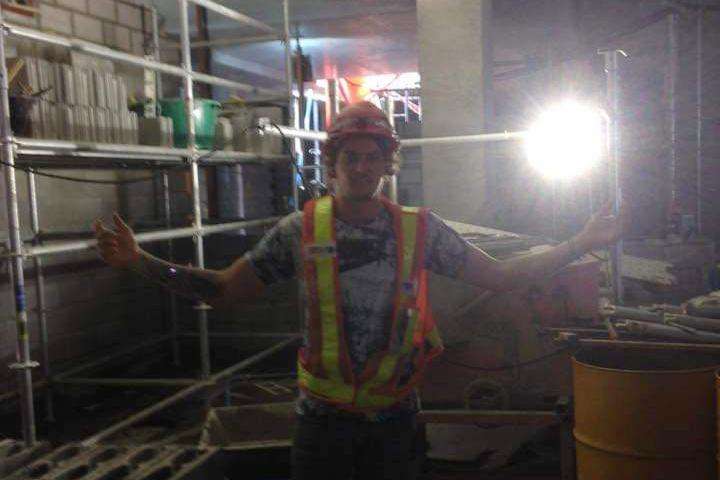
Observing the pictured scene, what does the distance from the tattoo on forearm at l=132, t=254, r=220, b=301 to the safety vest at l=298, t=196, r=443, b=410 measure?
1.20 ft

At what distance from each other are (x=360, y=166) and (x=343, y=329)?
52 cm

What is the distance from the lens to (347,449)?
223 centimetres

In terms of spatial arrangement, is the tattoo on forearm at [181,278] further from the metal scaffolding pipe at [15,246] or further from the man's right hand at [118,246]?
the metal scaffolding pipe at [15,246]

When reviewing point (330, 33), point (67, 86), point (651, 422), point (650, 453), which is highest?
point (330, 33)

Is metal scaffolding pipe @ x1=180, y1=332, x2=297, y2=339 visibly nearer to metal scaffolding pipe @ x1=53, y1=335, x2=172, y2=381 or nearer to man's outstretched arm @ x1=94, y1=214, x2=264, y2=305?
metal scaffolding pipe @ x1=53, y1=335, x2=172, y2=381

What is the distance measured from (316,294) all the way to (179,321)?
17.8 ft

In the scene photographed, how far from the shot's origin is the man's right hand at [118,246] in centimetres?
241

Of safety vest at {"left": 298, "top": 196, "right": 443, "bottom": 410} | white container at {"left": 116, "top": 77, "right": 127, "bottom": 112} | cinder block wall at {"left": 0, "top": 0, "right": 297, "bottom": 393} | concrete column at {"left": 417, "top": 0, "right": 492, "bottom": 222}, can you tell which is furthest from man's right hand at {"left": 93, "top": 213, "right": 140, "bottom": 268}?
concrete column at {"left": 417, "top": 0, "right": 492, "bottom": 222}

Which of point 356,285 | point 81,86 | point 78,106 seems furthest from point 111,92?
point 356,285

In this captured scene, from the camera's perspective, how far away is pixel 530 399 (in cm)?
371

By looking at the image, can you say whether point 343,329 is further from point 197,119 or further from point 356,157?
point 197,119

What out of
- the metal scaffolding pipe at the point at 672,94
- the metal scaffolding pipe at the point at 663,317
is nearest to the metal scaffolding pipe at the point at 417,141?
the metal scaffolding pipe at the point at 663,317

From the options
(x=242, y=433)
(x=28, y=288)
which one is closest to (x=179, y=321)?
(x=28, y=288)

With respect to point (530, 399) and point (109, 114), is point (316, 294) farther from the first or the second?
point (109, 114)
